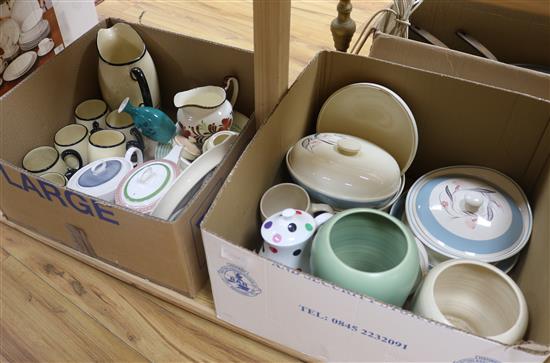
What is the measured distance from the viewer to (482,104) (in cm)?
80

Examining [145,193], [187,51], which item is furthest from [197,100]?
[145,193]

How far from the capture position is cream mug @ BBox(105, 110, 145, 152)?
963mm

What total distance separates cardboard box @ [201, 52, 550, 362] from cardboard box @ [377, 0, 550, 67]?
22 centimetres

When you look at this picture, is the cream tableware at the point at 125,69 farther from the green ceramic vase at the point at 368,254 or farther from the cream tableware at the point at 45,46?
the green ceramic vase at the point at 368,254

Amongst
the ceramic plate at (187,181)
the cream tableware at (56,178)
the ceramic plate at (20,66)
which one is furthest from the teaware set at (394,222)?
the ceramic plate at (20,66)

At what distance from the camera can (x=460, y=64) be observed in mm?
887

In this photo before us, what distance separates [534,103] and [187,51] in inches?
24.7

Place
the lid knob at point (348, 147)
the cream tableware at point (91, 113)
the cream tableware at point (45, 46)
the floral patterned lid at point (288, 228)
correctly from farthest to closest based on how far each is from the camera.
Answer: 1. the cream tableware at point (45, 46)
2. the cream tableware at point (91, 113)
3. the lid knob at point (348, 147)
4. the floral patterned lid at point (288, 228)

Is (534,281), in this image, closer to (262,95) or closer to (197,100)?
(262,95)

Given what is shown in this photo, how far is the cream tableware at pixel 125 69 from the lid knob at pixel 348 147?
1.35ft

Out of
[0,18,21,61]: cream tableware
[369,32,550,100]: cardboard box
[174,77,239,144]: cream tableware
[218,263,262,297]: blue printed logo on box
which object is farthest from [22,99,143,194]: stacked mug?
[369,32,550,100]: cardboard box

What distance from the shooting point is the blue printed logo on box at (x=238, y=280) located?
2.12 feet

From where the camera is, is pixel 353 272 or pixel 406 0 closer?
pixel 353 272

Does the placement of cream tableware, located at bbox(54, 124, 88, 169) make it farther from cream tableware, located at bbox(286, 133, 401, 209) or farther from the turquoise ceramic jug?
cream tableware, located at bbox(286, 133, 401, 209)
